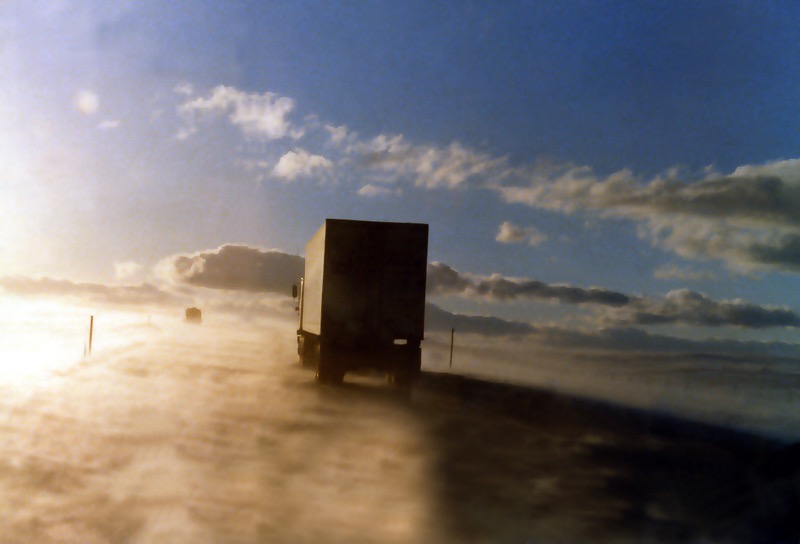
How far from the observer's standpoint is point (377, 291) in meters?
18.6

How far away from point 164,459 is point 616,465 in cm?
642

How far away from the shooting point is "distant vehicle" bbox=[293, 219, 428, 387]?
18.5 metres

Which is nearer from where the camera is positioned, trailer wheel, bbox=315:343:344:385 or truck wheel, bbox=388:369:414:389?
truck wheel, bbox=388:369:414:389

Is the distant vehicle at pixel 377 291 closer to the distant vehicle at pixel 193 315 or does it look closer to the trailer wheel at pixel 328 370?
the trailer wheel at pixel 328 370

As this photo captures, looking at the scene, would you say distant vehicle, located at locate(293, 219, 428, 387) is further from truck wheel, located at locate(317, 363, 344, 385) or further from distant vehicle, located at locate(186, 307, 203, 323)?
distant vehicle, located at locate(186, 307, 203, 323)

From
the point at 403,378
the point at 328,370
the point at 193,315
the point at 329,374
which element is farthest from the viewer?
the point at 193,315

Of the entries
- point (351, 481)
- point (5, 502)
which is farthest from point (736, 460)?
point (5, 502)

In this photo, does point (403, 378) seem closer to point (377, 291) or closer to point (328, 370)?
point (328, 370)

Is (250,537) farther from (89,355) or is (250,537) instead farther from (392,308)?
(89,355)

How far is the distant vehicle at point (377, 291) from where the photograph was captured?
60.5ft

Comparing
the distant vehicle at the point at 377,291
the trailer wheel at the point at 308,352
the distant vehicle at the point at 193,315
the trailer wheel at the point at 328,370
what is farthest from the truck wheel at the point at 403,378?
the distant vehicle at the point at 193,315

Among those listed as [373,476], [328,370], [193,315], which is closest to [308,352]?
[328,370]

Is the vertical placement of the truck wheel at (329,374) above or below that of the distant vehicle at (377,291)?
below

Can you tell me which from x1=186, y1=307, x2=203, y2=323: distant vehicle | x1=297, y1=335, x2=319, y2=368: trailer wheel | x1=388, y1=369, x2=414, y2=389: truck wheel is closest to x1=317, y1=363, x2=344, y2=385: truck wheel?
x1=388, y1=369, x2=414, y2=389: truck wheel
